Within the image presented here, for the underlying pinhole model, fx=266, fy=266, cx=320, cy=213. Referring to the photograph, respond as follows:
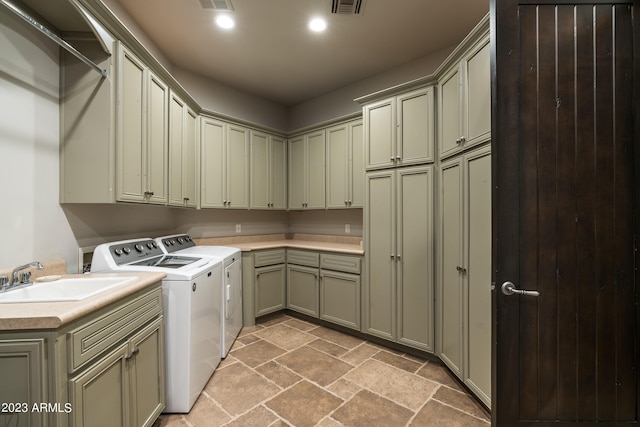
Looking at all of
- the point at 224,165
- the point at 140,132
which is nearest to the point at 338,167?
the point at 224,165

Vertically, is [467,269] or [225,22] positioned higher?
[225,22]

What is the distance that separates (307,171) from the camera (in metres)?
3.73

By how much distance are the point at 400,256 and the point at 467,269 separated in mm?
687

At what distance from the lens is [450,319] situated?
2.16 metres

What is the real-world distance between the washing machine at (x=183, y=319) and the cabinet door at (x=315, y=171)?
1.82m

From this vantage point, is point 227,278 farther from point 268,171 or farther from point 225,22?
point 225,22

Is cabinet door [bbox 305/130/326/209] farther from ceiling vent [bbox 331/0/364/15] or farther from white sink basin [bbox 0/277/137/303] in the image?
white sink basin [bbox 0/277/137/303]

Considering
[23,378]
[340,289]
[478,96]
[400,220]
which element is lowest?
[340,289]

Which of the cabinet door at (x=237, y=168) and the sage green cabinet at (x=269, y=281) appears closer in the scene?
the sage green cabinet at (x=269, y=281)

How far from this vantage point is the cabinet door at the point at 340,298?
2893mm

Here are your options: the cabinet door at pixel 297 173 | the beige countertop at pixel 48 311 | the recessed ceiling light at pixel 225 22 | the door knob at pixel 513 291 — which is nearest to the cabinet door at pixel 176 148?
the recessed ceiling light at pixel 225 22

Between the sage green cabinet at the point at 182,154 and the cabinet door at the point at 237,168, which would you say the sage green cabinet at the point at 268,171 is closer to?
the cabinet door at the point at 237,168

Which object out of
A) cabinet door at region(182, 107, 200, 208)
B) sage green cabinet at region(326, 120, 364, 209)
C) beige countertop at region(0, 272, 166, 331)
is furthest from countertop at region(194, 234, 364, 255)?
beige countertop at region(0, 272, 166, 331)

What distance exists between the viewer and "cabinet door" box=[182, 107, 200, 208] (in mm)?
2742
